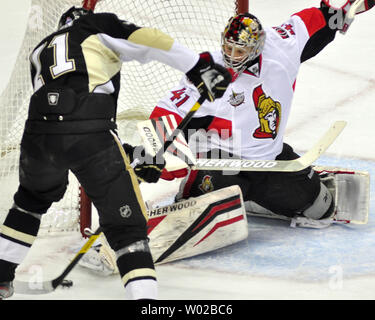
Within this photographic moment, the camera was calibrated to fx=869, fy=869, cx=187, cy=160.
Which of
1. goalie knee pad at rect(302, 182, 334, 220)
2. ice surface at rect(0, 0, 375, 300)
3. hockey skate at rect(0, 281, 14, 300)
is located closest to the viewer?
hockey skate at rect(0, 281, 14, 300)

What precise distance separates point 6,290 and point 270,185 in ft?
3.66

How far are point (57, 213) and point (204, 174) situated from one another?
0.63m

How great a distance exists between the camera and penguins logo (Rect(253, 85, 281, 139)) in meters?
3.26

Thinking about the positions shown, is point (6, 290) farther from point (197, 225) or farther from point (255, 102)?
point (255, 102)

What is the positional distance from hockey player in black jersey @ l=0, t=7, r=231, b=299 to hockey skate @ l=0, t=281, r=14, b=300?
35 centimetres

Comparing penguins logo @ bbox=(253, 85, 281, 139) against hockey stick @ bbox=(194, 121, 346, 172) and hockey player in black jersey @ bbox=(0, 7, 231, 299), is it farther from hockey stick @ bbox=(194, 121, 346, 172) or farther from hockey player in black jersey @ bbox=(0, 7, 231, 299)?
hockey player in black jersey @ bbox=(0, 7, 231, 299)

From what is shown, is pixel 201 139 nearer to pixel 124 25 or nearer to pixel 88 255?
pixel 88 255

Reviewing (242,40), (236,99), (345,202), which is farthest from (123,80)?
(345,202)

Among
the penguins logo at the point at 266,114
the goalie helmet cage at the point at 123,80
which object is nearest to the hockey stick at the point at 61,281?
the goalie helmet cage at the point at 123,80

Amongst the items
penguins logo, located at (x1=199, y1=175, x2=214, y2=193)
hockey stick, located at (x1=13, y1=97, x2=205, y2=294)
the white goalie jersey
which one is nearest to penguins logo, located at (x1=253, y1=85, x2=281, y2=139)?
the white goalie jersey

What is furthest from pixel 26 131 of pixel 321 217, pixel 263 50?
pixel 321 217

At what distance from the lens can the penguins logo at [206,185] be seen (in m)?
3.32

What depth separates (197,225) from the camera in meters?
3.14
